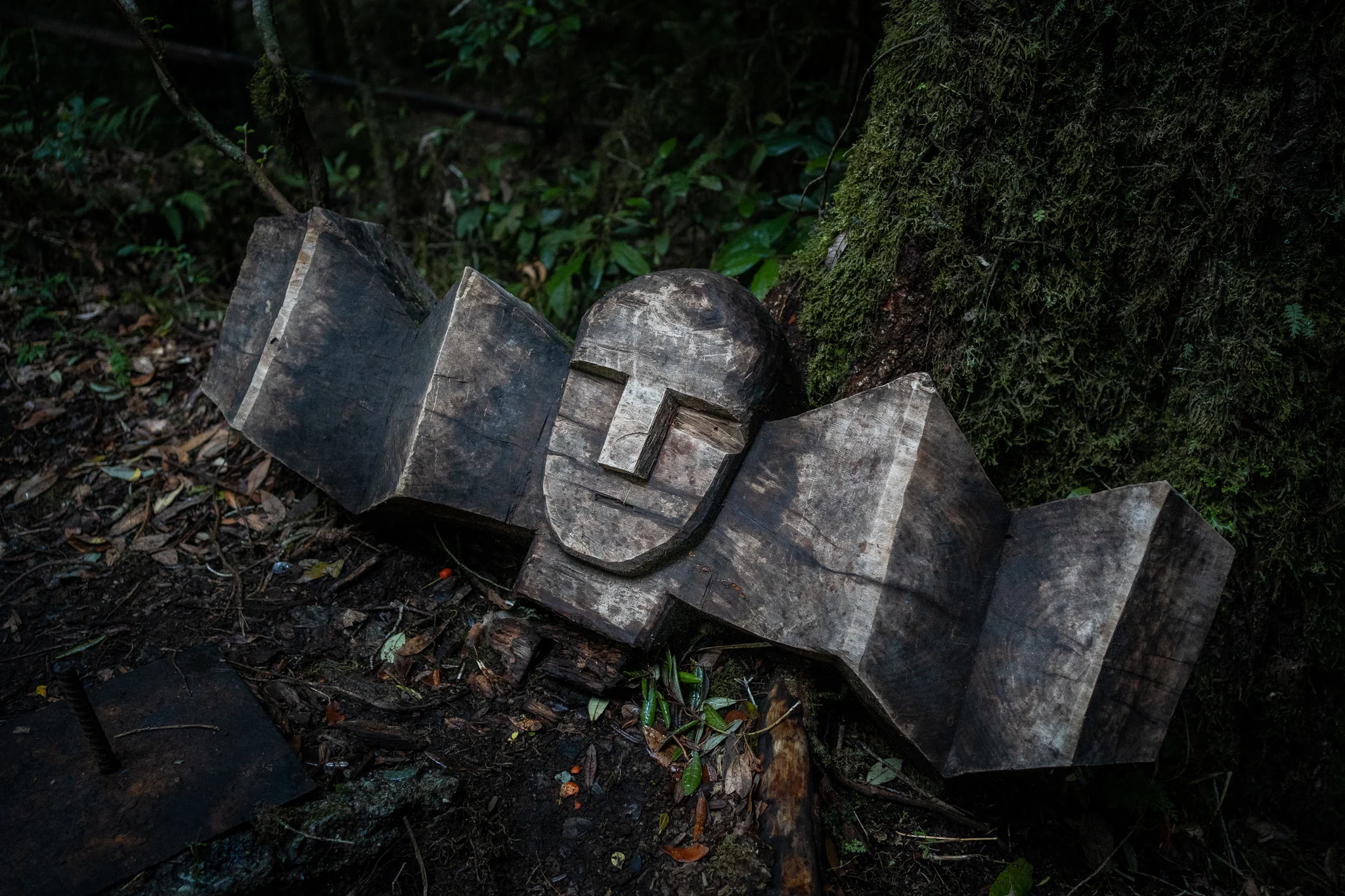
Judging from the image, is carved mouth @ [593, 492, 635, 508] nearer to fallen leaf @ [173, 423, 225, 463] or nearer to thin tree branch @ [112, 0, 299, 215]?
thin tree branch @ [112, 0, 299, 215]

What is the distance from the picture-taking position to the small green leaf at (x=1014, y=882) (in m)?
2.29

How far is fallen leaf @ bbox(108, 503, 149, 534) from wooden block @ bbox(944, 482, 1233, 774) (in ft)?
10.1

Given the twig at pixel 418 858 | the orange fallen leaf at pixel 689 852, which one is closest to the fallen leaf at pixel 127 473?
the twig at pixel 418 858

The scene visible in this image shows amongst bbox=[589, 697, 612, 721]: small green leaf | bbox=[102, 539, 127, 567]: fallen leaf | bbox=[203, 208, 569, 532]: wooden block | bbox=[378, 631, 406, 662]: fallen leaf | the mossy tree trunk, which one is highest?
the mossy tree trunk

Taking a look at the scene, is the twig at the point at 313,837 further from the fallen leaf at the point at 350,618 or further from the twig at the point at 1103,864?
the twig at the point at 1103,864

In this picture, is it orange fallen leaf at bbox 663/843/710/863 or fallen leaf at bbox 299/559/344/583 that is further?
fallen leaf at bbox 299/559/344/583

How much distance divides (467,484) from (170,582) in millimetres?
1314

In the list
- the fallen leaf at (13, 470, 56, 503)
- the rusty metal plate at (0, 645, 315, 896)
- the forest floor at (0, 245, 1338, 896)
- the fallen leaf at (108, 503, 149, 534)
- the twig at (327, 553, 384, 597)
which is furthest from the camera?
the fallen leaf at (13, 470, 56, 503)

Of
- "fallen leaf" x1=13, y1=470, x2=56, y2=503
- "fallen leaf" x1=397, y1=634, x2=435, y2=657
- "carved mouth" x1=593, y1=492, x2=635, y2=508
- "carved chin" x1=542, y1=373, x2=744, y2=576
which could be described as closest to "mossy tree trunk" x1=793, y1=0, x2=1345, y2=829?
"carved chin" x1=542, y1=373, x2=744, y2=576

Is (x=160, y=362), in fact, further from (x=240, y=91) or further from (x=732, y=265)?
(x=732, y=265)

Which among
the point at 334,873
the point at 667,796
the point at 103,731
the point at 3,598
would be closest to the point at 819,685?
the point at 667,796

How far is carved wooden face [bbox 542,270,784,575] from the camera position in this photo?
244 cm

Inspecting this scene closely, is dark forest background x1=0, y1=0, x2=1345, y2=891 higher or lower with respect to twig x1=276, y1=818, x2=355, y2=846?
higher

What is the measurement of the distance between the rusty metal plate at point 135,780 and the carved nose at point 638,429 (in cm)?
119
